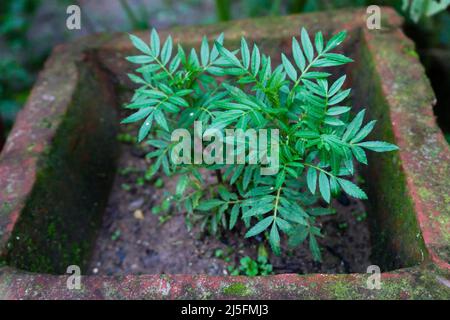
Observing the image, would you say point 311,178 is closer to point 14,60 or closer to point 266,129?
point 266,129

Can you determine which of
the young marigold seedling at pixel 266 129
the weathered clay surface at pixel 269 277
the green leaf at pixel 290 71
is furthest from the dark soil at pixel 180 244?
the green leaf at pixel 290 71

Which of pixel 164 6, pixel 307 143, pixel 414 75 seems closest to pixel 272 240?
pixel 307 143

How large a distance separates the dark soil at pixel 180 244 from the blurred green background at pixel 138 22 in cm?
68

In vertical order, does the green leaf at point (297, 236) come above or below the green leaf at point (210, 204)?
below

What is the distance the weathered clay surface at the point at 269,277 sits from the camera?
1595 mm

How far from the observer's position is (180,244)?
2301mm

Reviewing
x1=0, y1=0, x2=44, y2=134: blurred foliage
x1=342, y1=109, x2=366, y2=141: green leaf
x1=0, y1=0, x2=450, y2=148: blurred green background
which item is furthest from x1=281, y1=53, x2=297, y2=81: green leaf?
x1=0, y1=0, x2=44, y2=134: blurred foliage

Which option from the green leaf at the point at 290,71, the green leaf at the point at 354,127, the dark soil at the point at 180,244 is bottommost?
the dark soil at the point at 180,244

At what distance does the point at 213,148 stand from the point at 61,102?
884 millimetres

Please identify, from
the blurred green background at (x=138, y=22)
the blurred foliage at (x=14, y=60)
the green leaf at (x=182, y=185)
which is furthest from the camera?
the blurred foliage at (x=14, y=60)

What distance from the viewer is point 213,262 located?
218 centimetres

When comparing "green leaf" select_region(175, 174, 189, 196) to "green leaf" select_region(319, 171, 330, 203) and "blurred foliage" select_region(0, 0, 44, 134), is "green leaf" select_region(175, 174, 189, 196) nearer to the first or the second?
"green leaf" select_region(319, 171, 330, 203)

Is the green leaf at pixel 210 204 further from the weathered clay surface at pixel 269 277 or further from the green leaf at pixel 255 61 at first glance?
the green leaf at pixel 255 61
